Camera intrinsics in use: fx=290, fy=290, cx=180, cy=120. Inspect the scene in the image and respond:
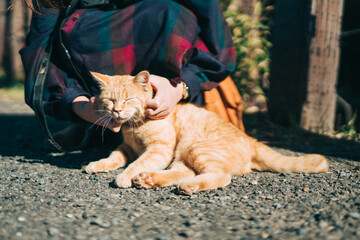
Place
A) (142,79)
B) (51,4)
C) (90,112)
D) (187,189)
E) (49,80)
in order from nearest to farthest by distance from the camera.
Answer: (187,189) < (142,79) < (90,112) < (49,80) < (51,4)

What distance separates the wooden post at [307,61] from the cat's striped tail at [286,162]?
4.23 feet

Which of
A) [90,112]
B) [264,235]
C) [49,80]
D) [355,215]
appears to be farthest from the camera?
[49,80]

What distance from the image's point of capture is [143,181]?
1.96 metres

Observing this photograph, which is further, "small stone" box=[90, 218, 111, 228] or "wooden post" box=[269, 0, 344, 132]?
"wooden post" box=[269, 0, 344, 132]

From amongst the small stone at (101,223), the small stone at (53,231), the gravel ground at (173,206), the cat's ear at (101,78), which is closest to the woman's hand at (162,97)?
the cat's ear at (101,78)

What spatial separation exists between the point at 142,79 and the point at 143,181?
0.73 metres

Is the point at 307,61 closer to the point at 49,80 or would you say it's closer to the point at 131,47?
the point at 131,47

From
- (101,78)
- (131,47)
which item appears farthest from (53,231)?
(131,47)

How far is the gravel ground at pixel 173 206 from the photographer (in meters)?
1.36

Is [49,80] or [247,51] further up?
[247,51]

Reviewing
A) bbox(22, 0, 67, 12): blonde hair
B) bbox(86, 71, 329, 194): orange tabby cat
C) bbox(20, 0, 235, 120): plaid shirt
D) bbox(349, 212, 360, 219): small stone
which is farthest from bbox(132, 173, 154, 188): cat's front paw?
bbox(22, 0, 67, 12): blonde hair

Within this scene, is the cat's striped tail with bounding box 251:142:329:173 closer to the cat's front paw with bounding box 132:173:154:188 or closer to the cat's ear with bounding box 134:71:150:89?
the cat's front paw with bounding box 132:173:154:188

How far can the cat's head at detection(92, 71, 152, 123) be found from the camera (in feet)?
7.06

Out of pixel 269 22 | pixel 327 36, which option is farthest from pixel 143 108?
pixel 269 22
